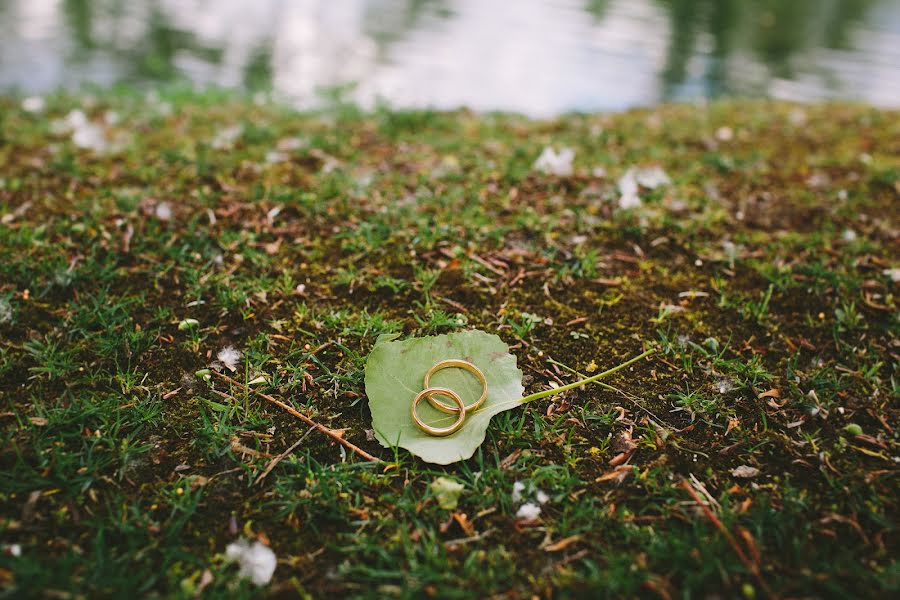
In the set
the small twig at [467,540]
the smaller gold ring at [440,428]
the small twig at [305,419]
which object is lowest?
the small twig at [467,540]

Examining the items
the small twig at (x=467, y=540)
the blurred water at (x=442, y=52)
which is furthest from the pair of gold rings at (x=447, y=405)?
the blurred water at (x=442, y=52)

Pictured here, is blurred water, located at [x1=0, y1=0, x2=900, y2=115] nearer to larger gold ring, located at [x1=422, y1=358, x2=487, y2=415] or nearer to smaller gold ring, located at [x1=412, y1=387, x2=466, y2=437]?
larger gold ring, located at [x1=422, y1=358, x2=487, y2=415]

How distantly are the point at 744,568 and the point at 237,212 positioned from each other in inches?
101

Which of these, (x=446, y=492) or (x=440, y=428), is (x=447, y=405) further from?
(x=446, y=492)

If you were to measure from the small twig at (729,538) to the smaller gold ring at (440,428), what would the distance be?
0.69 meters

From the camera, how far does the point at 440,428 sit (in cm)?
183

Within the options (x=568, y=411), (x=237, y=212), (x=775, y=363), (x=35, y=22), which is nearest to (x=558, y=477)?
(x=568, y=411)

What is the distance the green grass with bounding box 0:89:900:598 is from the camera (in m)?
1.53

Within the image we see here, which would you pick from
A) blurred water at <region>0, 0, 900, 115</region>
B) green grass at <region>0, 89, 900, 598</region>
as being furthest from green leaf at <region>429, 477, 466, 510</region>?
blurred water at <region>0, 0, 900, 115</region>

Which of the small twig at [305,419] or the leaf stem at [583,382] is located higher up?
the leaf stem at [583,382]

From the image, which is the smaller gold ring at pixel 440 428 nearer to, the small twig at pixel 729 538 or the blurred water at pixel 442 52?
the small twig at pixel 729 538

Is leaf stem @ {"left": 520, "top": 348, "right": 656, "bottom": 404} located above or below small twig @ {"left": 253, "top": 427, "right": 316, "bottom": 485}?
above

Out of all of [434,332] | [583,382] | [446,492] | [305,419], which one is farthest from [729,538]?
[305,419]

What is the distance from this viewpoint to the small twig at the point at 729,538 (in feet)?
4.82
